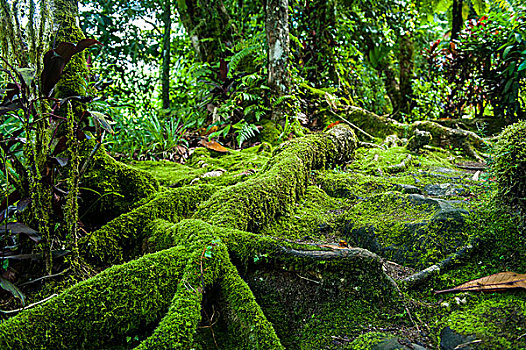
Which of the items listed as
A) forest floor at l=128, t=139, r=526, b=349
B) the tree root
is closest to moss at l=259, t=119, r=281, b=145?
the tree root

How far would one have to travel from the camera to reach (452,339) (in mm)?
1478

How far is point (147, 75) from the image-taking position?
8.91 meters

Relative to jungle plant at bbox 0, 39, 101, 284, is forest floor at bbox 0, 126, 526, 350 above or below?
below

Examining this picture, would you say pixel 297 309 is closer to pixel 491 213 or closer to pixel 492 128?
pixel 491 213

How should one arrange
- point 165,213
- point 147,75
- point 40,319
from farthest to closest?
1. point 147,75
2. point 165,213
3. point 40,319

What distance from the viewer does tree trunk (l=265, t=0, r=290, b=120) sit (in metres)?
5.49

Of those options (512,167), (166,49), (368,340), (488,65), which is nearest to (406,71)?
(488,65)

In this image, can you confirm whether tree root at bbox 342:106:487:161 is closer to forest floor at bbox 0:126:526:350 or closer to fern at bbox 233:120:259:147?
fern at bbox 233:120:259:147

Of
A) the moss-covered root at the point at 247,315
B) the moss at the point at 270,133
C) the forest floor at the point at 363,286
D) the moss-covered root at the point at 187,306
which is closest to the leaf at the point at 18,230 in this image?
the forest floor at the point at 363,286

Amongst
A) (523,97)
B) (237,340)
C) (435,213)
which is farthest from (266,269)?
(523,97)

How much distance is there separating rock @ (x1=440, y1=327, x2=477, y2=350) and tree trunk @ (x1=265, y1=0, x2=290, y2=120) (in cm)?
472

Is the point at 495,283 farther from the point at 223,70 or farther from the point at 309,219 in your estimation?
the point at 223,70

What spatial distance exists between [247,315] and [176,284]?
38 cm

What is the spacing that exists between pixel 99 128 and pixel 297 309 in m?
1.63
